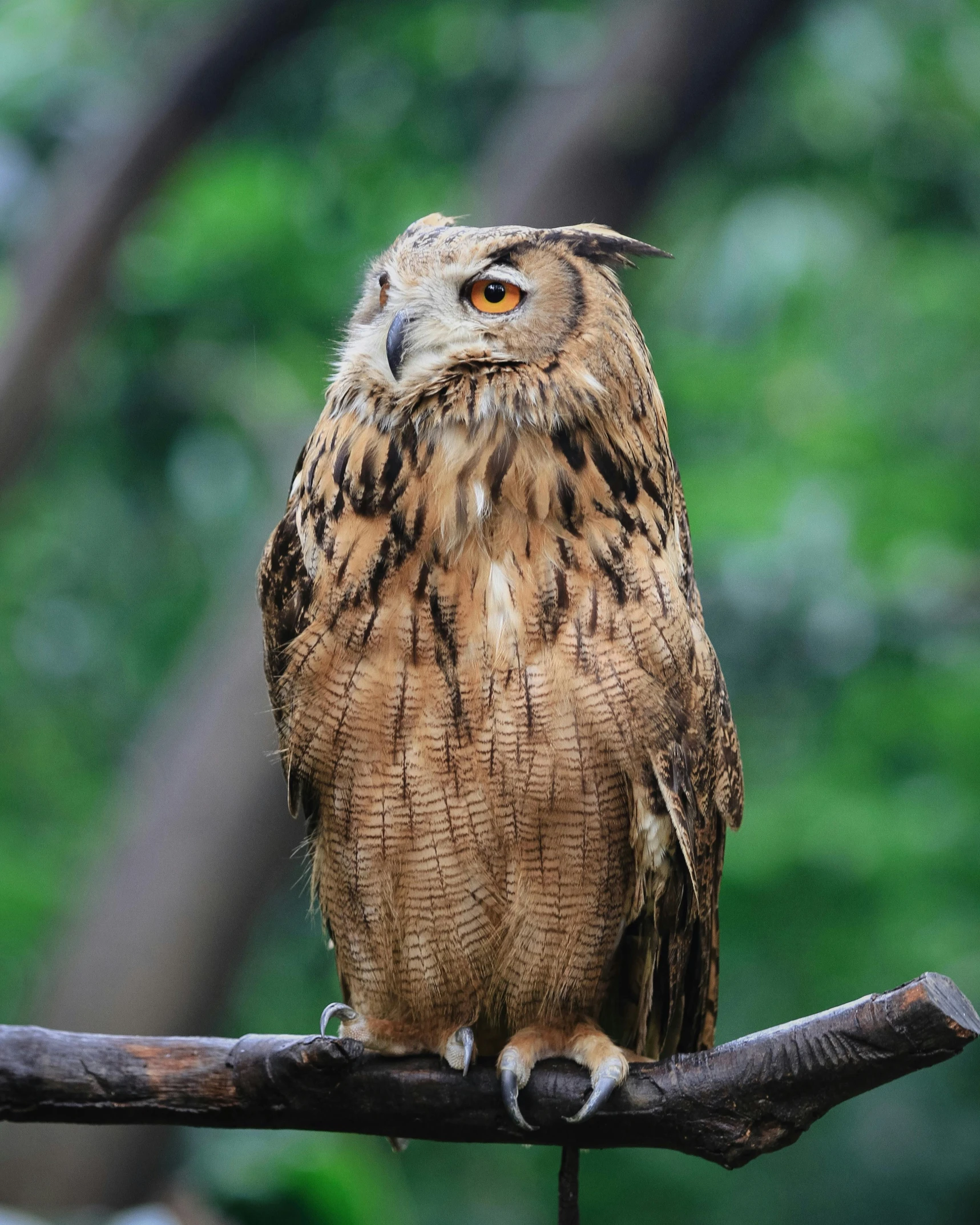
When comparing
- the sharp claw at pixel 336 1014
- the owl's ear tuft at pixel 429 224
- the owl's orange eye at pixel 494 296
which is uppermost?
the owl's ear tuft at pixel 429 224

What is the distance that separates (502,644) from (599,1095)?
2.31 feet

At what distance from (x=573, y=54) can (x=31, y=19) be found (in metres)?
2.85

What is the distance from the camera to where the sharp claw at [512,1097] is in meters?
2.14

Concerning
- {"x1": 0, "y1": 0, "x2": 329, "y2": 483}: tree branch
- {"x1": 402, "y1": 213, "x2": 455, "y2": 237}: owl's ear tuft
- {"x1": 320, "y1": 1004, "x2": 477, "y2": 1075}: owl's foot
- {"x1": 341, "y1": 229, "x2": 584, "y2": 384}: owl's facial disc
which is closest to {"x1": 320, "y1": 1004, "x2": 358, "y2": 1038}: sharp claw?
{"x1": 320, "y1": 1004, "x2": 477, "y2": 1075}: owl's foot

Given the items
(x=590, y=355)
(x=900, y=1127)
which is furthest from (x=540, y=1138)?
(x=900, y=1127)

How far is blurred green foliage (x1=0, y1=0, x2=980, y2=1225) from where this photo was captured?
5.41 meters

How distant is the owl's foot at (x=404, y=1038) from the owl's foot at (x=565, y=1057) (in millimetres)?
67

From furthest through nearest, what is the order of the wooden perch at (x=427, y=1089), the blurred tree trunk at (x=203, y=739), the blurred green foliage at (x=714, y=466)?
the blurred green foliage at (x=714, y=466) < the blurred tree trunk at (x=203, y=739) < the wooden perch at (x=427, y=1089)

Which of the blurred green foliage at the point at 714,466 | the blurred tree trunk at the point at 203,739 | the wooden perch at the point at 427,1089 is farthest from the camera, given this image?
the blurred green foliage at the point at 714,466

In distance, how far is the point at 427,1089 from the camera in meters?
2.20

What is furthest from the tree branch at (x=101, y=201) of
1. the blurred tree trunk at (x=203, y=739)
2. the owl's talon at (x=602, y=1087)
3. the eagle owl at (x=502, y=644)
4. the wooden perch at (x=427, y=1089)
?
the owl's talon at (x=602, y=1087)

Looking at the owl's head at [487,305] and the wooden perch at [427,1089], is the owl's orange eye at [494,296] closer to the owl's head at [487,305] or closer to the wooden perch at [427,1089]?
the owl's head at [487,305]

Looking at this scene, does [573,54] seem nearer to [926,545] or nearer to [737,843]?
[926,545]

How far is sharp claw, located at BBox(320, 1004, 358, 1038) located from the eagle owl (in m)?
0.11
